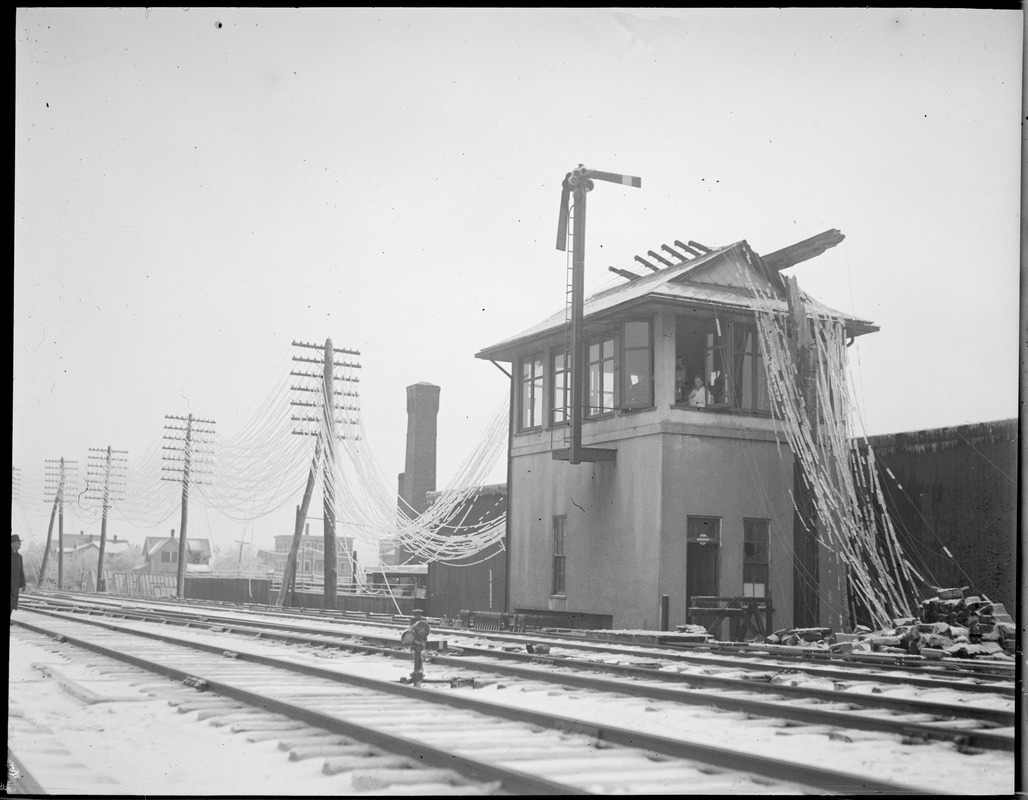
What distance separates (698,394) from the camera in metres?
20.2

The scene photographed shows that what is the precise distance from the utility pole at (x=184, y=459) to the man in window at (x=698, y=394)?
2690 centimetres

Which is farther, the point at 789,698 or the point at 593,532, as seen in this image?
the point at 593,532

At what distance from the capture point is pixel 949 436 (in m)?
17.6

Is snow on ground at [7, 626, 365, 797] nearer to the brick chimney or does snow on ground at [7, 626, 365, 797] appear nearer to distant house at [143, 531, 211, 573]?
the brick chimney

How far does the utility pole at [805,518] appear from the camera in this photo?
19.7m

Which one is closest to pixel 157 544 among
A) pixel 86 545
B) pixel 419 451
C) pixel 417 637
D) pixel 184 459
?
pixel 86 545

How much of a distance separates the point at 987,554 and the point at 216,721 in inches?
521

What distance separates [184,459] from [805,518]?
3279 cm

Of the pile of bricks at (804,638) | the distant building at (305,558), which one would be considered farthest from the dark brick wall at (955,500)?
the distant building at (305,558)

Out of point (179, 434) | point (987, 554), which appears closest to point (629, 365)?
point (987, 554)

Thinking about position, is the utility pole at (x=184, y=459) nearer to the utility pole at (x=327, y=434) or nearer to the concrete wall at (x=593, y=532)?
the utility pole at (x=327, y=434)

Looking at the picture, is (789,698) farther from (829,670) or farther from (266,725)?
(266,725)

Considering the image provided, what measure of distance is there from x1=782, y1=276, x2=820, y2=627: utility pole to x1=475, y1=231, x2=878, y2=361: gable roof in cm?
52

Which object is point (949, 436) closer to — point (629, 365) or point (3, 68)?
point (629, 365)
